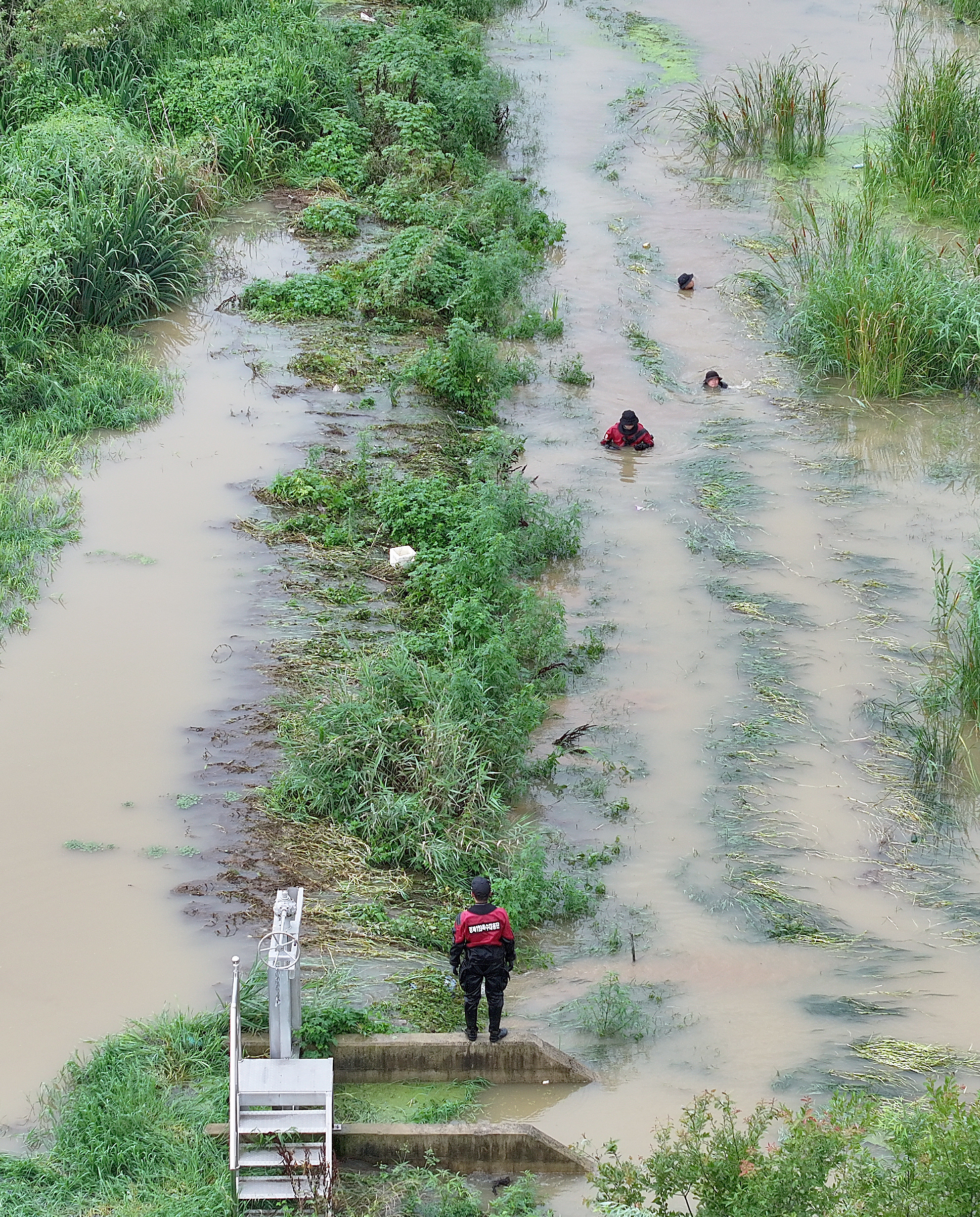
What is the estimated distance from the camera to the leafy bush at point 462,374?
13.9 meters

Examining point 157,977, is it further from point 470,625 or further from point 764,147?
point 764,147

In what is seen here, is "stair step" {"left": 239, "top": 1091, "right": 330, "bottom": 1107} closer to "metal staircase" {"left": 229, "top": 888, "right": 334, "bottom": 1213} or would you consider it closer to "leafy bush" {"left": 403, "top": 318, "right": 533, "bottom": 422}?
"metal staircase" {"left": 229, "top": 888, "right": 334, "bottom": 1213}

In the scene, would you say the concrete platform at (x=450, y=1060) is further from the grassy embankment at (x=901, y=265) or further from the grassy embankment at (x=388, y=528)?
the grassy embankment at (x=901, y=265)

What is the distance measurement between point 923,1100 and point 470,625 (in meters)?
5.27

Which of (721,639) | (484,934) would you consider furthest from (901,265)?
(484,934)

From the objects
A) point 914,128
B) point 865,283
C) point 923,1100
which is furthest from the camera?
point 914,128

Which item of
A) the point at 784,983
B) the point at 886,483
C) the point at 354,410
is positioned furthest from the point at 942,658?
the point at 354,410

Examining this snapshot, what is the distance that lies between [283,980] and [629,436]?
25.3 feet

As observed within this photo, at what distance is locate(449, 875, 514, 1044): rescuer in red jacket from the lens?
7555 mm

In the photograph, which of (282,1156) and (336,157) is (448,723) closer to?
(282,1156)

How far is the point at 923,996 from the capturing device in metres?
8.26

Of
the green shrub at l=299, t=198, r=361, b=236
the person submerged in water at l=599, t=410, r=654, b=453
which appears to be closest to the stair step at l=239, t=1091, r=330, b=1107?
the person submerged in water at l=599, t=410, r=654, b=453

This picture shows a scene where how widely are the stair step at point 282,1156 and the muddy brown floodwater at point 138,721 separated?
Result: 1.38 meters

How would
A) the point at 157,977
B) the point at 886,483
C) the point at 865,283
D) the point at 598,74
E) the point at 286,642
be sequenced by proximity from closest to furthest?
the point at 157,977 < the point at 286,642 < the point at 886,483 < the point at 865,283 < the point at 598,74
